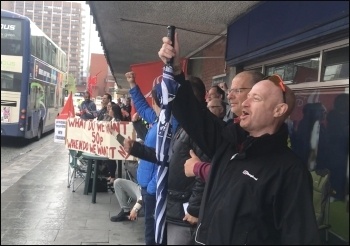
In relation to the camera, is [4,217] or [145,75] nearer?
[4,217]

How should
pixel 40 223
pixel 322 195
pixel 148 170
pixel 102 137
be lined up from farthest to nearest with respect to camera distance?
pixel 102 137, pixel 148 170, pixel 322 195, pixel 40 223

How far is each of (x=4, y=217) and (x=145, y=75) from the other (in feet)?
6.01

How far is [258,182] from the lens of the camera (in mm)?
1478

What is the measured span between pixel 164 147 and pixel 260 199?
2.08ft

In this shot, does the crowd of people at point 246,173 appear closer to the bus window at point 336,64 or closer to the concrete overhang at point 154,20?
the concrete overhang at point 154,20

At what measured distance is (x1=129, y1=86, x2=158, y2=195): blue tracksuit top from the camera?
3.03m

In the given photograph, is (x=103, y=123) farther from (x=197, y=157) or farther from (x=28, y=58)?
(x=197, y=157)

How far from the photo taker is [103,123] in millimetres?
4746

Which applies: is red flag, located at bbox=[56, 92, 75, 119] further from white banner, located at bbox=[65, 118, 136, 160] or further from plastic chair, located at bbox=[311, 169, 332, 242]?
plastic chair, located at bbox=[311, 169, 332, 242]

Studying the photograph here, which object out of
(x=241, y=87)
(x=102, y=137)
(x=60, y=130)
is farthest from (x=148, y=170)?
(x=60, y=130)

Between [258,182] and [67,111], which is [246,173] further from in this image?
[67,111]

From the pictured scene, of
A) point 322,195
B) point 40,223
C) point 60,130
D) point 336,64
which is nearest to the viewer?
point 40,223

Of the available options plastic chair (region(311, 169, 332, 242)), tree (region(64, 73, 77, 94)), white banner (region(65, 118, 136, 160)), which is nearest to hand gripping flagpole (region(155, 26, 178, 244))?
tree (region(64, 73, 77, 94))

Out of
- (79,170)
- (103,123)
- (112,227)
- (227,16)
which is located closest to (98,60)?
(227,16)
